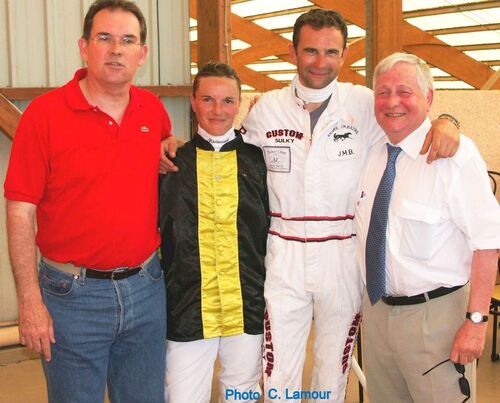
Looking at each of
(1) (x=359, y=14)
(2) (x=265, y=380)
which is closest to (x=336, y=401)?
(2) (x=265, y=380)

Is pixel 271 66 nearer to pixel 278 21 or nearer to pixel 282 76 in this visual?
pixel 282 76

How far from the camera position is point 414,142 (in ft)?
6.61

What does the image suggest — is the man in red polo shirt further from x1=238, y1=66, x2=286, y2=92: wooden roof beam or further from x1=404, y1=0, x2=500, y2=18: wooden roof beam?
x1=238, y1=66, x2=286, y2=92: wooden roof beam

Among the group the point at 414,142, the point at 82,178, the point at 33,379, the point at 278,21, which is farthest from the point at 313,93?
the point at 278,21

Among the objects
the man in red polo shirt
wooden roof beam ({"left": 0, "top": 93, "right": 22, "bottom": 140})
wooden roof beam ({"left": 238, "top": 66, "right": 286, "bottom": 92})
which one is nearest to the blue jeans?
the man in red polo shirt

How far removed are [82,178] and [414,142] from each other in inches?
40.8

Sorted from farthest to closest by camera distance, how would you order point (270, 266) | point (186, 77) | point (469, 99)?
point (469, 99)
point (186, 77)
point (270, 266)

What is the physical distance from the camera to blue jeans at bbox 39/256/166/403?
6.46ft

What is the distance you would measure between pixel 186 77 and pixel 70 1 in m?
0.93

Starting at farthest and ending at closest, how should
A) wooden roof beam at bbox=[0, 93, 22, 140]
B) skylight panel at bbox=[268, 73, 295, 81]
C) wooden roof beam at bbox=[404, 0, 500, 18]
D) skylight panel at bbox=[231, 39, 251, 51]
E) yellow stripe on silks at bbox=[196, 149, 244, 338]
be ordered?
skylight panel at bbox=[268, 73, 295, 81], skylight panel at bbox=[231, 39, 251, 51], wooden roof beam at bbox=[404, 0, 500, 18], wooden roof beam at bbox=[0, 93, 22, 140], yellow stripe on silks at bbox=[196, 149, 244, 338]

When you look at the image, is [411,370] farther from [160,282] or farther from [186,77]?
[186,77]

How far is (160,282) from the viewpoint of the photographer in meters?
2.20

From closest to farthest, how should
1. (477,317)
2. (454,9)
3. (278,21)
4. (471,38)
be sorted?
(477,317) < (454,9) < (471,38) < (278,21)

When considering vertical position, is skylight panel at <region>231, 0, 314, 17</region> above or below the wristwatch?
above
